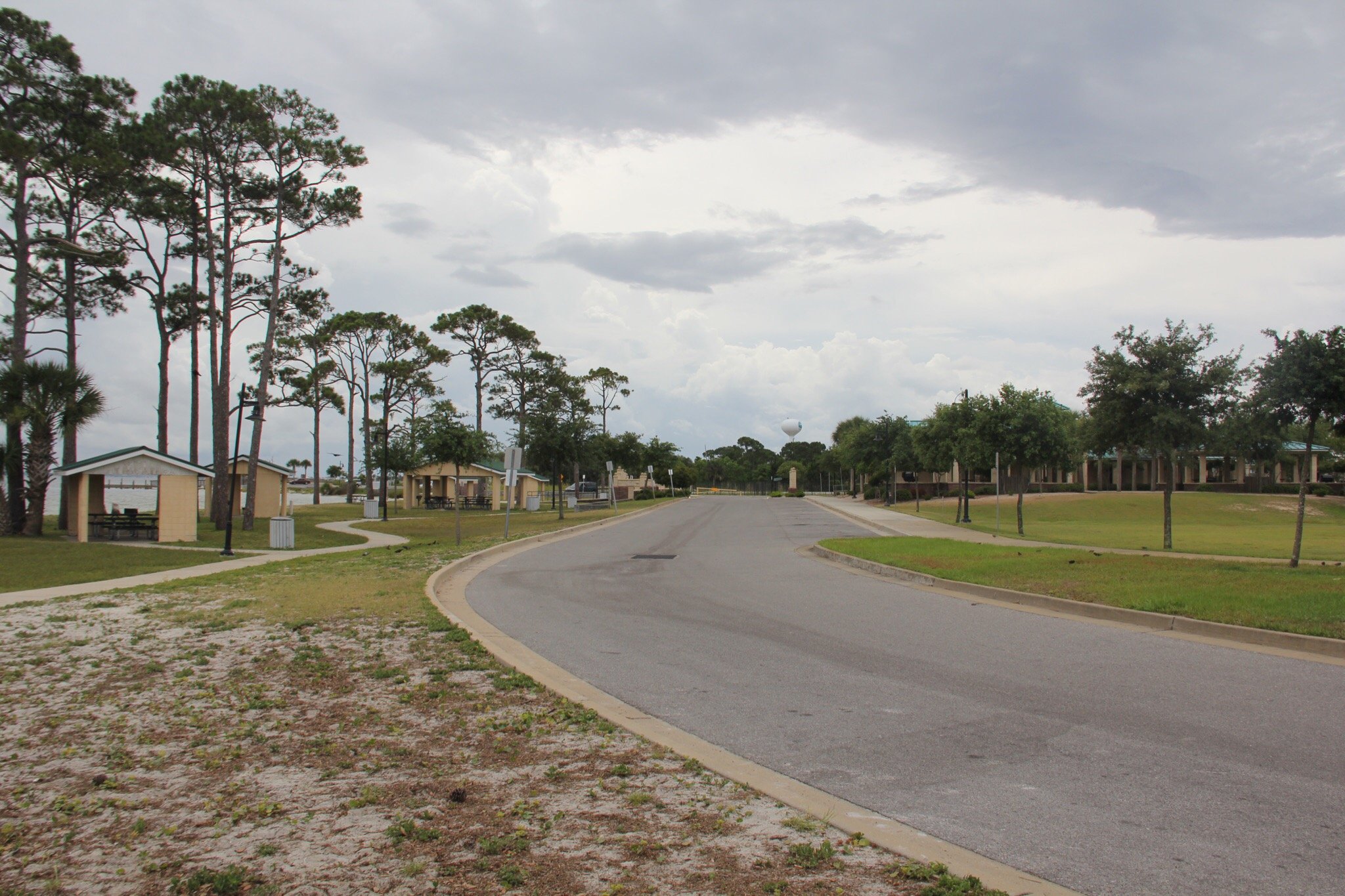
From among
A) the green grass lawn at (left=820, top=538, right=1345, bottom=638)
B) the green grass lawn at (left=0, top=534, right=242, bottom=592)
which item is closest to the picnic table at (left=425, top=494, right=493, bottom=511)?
the green grass lawn at (left=0, top=534, right=242, bottom=592)

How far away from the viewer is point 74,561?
19828 mm

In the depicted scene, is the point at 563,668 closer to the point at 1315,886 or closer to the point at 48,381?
the point at 1315,886

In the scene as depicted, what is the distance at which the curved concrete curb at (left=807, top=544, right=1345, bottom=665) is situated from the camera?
9.20 m

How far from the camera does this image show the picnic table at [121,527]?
27250 mm

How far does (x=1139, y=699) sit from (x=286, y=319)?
3798 cm

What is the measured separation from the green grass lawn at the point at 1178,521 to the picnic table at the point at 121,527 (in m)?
26.2

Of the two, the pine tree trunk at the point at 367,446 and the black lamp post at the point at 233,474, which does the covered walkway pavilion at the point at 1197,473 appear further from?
the black lamp post at the point at 233,474

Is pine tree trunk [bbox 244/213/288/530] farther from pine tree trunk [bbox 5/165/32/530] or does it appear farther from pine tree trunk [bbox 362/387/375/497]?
pine tree trunk [bbox 362/387/375/497]

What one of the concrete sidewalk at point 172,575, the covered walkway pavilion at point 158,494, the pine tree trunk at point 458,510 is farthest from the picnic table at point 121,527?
the pine tree trunk at point 458,510

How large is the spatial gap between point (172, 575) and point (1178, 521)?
138 feet

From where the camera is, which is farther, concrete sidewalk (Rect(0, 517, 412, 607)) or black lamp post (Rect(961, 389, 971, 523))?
black lamp post (Rect(961, 389, 971, 523))

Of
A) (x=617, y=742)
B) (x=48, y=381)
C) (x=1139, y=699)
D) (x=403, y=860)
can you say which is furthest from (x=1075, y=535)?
(x=48, y=381)

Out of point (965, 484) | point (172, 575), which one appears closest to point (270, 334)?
point (172, 575)

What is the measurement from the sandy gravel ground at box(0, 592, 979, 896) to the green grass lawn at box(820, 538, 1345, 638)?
318 inches
